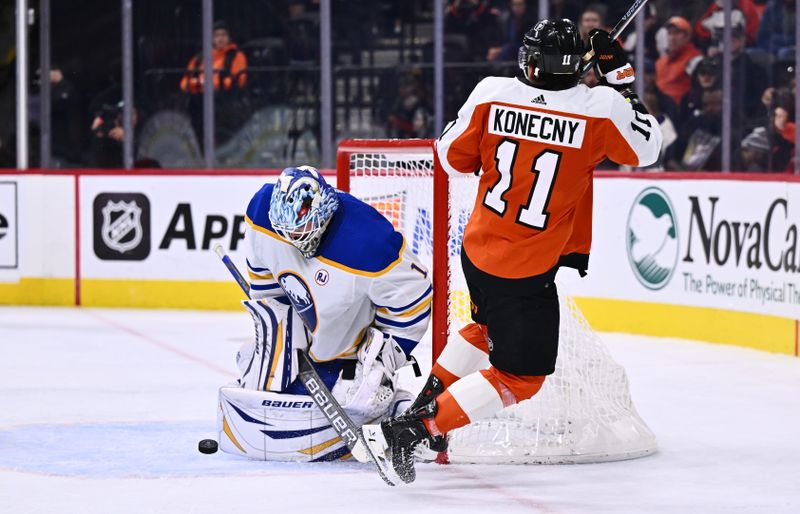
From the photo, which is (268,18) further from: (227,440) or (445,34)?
(227,440)

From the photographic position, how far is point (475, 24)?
25.7 feet

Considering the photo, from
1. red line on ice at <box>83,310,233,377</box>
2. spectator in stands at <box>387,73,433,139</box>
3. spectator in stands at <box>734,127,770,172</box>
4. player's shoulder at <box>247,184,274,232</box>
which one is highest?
spectator in stands at <box>387,73,433,139</box>

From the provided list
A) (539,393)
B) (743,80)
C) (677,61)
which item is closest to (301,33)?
(677,61)

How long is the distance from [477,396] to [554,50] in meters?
0.80

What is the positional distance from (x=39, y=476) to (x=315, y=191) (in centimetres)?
98

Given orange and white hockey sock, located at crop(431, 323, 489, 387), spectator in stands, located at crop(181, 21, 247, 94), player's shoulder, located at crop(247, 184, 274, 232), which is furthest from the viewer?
spectator in stands, located at crop(181, 21, 247, 94)

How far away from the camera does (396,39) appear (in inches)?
310

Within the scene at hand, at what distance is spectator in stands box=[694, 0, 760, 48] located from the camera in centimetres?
701

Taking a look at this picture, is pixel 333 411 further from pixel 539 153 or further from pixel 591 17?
pixel 591 17

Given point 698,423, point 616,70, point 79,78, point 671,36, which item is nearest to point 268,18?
point 79,78

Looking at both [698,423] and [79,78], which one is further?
[79,78]

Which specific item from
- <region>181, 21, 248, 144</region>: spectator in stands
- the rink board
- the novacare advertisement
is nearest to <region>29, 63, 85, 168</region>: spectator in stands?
the rink board

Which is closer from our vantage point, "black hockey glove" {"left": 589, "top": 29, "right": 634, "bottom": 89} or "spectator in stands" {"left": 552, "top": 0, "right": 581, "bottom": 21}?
"black hockey glove" {"left": 589, "top": 29, "right": 634, "bottom": 89}

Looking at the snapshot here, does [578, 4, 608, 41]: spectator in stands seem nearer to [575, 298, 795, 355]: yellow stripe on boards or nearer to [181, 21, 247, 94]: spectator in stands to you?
[575, 298, 795, 355]: yellow stripe on boards
